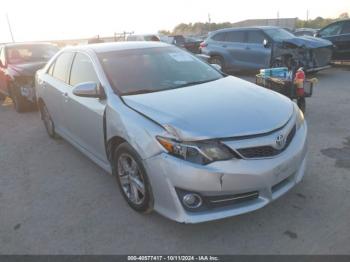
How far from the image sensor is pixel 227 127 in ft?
9.28

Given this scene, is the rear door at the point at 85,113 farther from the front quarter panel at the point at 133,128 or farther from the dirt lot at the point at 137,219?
the dirt lot at the point at 137,219

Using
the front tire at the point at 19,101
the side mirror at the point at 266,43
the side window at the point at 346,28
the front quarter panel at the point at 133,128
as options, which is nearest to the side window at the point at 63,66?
the front quarter panel at the point at 133,128

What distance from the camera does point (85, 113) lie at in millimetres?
4027

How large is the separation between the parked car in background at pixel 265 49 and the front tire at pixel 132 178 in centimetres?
690

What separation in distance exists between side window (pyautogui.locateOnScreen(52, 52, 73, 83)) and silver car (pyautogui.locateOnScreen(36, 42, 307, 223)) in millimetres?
435

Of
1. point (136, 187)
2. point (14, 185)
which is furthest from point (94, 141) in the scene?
point (14, 185)

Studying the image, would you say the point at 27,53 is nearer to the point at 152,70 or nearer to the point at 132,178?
the point at 152,70

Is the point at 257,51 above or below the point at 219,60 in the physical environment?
above

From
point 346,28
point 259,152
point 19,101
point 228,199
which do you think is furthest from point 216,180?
point 346,28

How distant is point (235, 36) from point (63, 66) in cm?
811

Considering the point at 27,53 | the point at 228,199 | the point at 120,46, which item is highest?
the point at 120,46

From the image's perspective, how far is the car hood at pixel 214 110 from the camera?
2.82 metres

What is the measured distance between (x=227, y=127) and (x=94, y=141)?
5.82 feet

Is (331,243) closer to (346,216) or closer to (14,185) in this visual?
(346,216)
